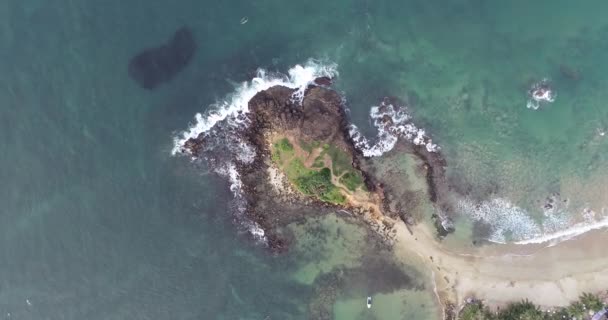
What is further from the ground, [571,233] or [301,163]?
[301,163]

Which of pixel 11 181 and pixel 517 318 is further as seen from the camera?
pixel 11 181

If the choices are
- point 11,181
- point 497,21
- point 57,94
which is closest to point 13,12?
point 57,94

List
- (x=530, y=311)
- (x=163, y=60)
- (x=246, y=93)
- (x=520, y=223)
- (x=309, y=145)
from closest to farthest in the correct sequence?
(x=530, y=311) → (x=520, y=223) → (x=309, y=145) → (x=246, y=93) → (x=163, y=60)

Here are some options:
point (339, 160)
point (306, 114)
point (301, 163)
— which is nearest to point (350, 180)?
point (339, 160)

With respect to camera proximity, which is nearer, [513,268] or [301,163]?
[513,268]

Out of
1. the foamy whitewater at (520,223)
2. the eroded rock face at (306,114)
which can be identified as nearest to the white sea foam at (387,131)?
the eroded rock face at (306,114)

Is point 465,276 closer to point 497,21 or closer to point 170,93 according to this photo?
point 497,21

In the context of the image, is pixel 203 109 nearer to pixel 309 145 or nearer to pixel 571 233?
pixel 309 145

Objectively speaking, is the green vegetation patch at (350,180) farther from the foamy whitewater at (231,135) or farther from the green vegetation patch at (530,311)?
the green vegetation patch at (530,311)
